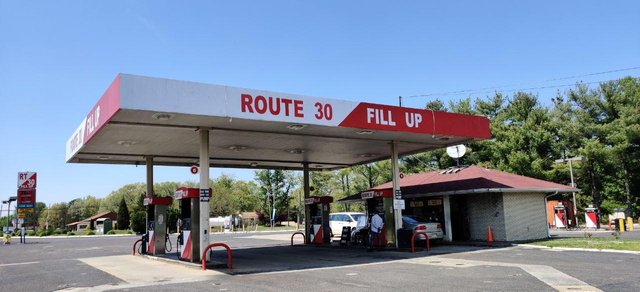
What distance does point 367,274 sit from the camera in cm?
1180

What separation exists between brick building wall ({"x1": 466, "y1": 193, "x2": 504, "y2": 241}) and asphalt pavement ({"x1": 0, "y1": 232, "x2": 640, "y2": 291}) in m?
4.24

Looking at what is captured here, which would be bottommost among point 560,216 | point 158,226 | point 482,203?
point 560,216

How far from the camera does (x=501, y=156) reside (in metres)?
41.0

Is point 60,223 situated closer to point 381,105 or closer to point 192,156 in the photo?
point 192,156

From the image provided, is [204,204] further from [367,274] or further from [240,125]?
[367,274]

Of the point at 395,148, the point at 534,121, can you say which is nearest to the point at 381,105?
the point at 395,148

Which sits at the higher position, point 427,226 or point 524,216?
point 524,216

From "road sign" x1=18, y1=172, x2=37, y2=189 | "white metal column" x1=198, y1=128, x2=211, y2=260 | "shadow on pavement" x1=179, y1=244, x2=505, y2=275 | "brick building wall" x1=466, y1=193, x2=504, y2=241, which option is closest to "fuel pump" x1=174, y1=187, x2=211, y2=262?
"white metal column" x1=198, y1=128, x2=211, y2=260

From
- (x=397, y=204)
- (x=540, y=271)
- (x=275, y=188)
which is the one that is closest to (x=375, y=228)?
(x=397, y=204)

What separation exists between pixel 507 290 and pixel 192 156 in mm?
16407

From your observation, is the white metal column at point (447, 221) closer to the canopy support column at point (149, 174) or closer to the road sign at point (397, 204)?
the road sign at point (397, 204)

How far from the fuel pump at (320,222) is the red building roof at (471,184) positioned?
411 centimetres

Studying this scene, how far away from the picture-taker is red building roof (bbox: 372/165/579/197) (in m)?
20.6

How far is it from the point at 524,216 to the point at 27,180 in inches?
1474
